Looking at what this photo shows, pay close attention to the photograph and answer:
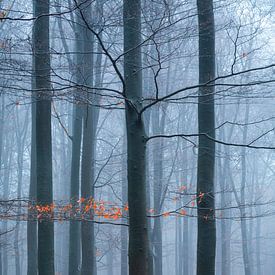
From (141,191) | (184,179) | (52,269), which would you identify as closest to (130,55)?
(141,191)

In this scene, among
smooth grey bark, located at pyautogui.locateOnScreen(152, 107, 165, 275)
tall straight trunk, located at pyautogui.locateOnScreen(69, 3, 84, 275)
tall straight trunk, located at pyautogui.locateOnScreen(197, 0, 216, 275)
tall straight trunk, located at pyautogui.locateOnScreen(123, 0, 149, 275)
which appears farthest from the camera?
smooth grey bark, located at pyautogui.locateOnScreen(152, 107, 165, 275)

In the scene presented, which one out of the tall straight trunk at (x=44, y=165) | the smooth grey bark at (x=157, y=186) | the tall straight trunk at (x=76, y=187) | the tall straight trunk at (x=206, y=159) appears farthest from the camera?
the smooth grey bark at (x=157, y=186)

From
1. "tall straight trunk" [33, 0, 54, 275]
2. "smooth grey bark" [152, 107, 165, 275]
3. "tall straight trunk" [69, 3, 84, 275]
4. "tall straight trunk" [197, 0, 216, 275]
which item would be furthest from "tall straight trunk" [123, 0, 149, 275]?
"smooth grey bark" [152, 107, 165, 275]

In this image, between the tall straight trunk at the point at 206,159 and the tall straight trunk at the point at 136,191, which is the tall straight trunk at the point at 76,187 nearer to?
the tall straight trunk at the point at 206,159

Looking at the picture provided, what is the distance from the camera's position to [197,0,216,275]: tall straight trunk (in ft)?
26.5

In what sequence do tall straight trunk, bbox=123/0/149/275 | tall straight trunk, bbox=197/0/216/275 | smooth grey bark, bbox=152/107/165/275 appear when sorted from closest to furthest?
tall straight trunk, bbox=123/0/149/275 < tall straight trunk, bbox=197/0/216/275 < smooth grey bark, bbox=152/107/165/275

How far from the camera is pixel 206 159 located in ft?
27.5

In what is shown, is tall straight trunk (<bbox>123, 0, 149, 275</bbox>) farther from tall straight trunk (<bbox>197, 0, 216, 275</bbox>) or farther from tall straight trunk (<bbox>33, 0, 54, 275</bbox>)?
tall straight trunk (<bbox>33, 0, 54, 275</bbox>)

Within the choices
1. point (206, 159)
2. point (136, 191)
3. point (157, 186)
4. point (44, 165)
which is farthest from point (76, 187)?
point (136, 191)

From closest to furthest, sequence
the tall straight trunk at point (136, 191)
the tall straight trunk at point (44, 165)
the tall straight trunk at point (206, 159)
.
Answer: the tall straight trunk at point (136, 191) → the tall straight trunk at point (206, 159) → the tall straight trunk at point (44, 165)

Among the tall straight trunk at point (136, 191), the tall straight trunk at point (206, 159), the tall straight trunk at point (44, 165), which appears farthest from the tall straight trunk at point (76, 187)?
the tall straight trunk at point (136, 191)

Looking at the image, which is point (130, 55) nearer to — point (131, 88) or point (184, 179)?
point (131, 88)

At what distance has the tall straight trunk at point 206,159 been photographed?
808 cm

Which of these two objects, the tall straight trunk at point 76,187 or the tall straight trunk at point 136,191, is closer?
the tall straight trunk at point 136,191
